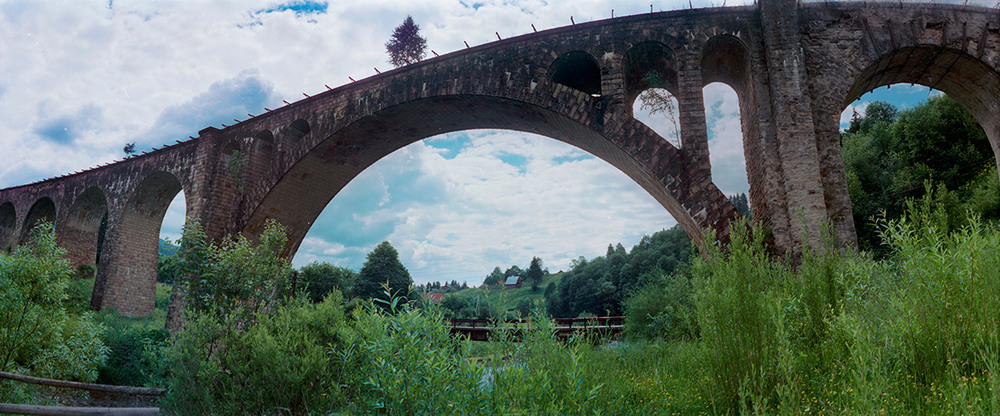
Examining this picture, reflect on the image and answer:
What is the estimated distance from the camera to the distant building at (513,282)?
69819 millimetres

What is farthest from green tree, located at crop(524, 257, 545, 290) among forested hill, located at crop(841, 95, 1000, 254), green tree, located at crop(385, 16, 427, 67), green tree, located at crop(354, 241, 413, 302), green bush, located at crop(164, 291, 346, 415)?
green bush, located at crop(164, 291, 346, 415)

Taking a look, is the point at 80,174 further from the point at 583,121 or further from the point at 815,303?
the point at 815,303

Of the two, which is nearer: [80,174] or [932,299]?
[932,299]

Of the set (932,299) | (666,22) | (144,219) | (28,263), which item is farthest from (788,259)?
(144,219)

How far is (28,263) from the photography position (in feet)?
28.2

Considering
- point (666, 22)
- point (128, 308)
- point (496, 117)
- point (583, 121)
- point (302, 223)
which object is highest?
point (666, 22)

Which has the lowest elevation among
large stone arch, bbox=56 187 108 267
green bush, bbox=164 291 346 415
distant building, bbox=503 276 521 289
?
green bush, bbox=164 291 346 415

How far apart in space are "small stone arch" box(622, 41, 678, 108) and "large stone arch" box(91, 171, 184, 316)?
15912 mm

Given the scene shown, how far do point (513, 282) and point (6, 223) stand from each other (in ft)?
179

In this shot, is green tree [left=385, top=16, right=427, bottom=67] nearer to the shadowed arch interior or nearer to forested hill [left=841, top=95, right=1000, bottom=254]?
the shadowed arch interior

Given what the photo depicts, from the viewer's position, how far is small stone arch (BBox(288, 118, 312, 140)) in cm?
1502

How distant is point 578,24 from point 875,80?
22.1ft

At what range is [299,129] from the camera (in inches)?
606

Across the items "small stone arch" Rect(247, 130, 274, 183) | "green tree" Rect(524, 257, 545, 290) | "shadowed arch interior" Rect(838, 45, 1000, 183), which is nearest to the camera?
"shadowed arch interior" Rect(838, 45, 1000, 183)
